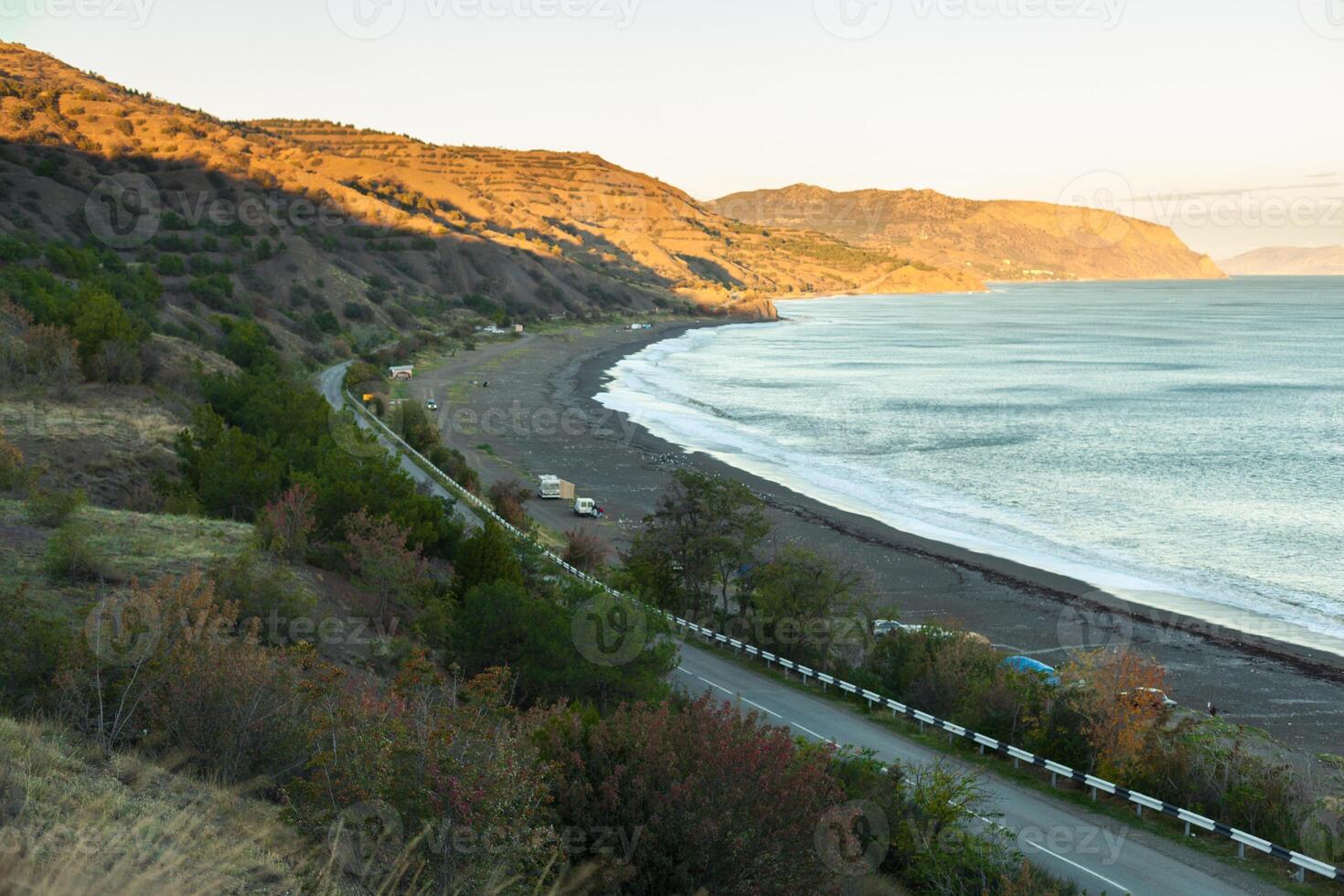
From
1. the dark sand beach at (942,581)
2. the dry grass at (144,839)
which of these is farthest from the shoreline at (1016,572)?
the dry grass at (144,839)

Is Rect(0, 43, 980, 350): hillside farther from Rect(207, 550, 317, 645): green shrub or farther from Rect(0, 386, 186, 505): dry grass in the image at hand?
Rect(207, 550, 317, 645): green shrub

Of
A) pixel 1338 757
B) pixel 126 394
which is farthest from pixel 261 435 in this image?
pixel 1338 757

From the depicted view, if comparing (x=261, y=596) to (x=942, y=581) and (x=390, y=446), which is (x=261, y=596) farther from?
(x=390, y=446)

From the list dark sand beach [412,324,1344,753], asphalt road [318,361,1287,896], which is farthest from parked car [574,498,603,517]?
asphalt road [318,361,1287,896]

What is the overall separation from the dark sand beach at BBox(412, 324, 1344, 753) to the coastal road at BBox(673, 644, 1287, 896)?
243 inches

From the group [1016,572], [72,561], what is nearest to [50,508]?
[72,561]

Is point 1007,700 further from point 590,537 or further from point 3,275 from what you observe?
point 3,275

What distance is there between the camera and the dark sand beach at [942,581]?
2462cm

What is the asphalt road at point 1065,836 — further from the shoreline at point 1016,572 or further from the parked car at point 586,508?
the parked car at point 586,508

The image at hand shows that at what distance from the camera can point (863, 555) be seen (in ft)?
118

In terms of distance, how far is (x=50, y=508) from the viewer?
17203 mm

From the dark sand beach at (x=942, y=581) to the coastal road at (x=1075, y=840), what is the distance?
6162mm

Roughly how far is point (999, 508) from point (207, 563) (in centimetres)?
3497

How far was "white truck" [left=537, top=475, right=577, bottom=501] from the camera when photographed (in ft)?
142
